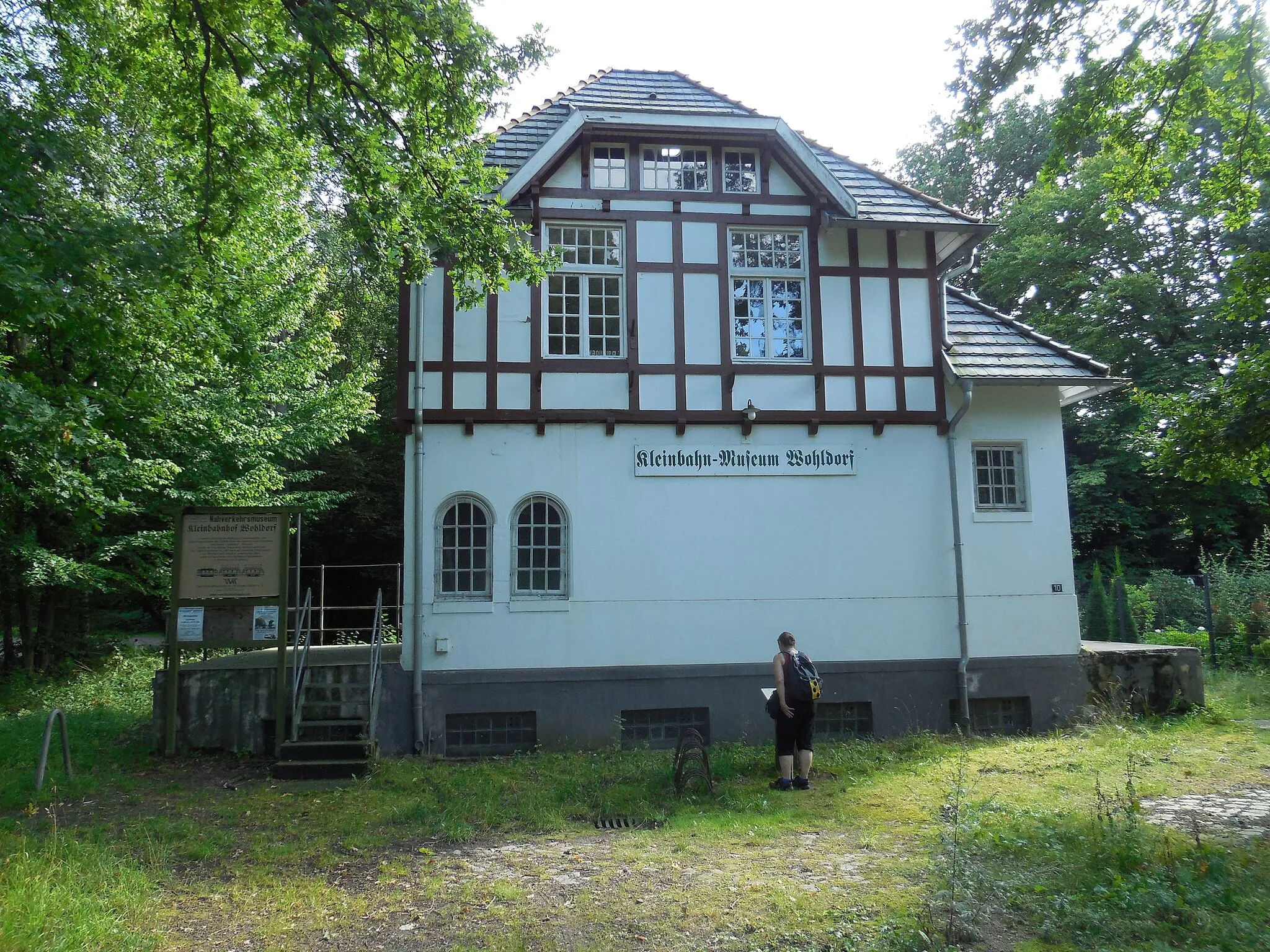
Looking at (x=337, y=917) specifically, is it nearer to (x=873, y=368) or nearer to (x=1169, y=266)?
(x=873, y=368)

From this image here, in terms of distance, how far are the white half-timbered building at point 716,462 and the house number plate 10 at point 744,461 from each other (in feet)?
0.11

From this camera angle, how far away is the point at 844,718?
1259cm

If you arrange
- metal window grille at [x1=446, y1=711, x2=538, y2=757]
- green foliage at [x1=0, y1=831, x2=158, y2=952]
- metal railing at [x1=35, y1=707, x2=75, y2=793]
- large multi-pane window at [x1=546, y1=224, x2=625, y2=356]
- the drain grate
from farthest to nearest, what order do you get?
large multi-pane window at [x1=546, y1=224, x2=625, y2=356], metal window grille at [x1=446, y1=711, x2=538, y2=757], metal railing at [x1=35, y1=707, x2=75, y2=793], the drain grate, green foliage at [x1=0, y1=831, x2=158, y2=952]

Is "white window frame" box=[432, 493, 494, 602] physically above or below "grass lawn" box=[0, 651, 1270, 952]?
above

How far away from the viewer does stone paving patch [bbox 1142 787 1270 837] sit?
292 inches

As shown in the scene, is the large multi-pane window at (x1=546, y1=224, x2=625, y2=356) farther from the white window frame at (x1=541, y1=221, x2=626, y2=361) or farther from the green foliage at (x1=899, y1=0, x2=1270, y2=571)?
the green foliage at (x1=899, y1=0, x2=1270, y2=571)

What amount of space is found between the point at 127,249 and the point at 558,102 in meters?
7.21

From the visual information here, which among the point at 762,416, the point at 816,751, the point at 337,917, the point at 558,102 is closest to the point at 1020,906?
the point at 337,917

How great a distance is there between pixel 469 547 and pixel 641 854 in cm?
560

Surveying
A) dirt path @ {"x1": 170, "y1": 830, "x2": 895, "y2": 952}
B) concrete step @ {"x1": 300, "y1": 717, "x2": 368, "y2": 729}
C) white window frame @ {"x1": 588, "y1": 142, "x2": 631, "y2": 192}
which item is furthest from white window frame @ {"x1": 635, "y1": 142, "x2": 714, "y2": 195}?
dirt path @ {"x1": 170, "y1": 830, "x2": 895, "y2": 952}

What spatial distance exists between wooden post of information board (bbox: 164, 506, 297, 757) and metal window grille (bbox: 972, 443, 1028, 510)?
30.8ft

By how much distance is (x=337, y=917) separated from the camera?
6012 millimetres

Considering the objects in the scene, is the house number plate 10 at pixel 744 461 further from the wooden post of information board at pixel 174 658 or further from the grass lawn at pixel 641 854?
the wooden post of information board at pixel 174 658

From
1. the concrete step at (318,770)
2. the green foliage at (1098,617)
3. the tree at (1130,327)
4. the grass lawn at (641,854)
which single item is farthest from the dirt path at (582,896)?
the tree at (1130,327)
